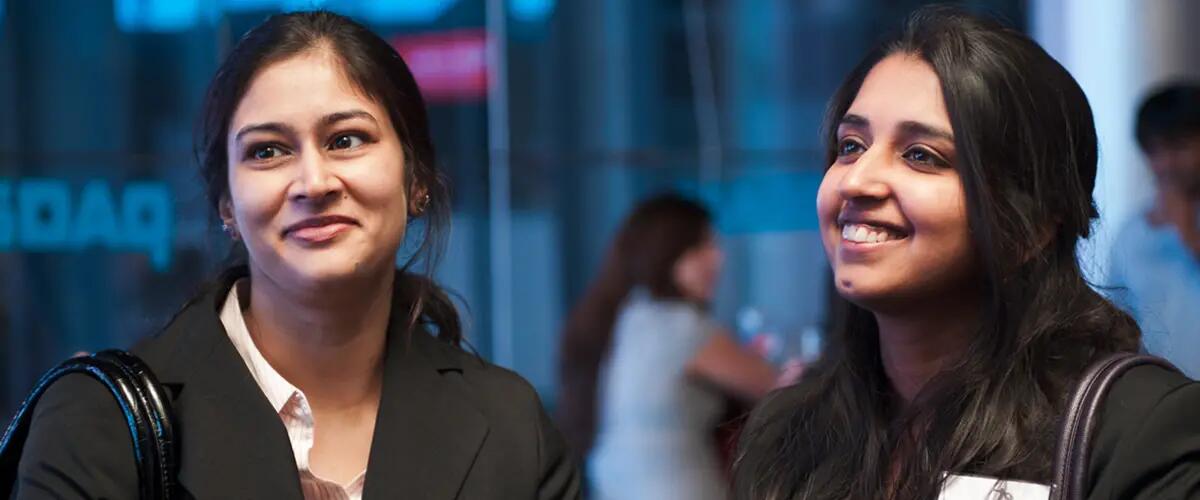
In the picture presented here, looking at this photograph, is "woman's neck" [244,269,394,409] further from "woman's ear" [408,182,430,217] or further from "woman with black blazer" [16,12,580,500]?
"woman's ear" [408,182,430,217]

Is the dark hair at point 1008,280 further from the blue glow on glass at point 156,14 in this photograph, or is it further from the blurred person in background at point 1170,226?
the blue glow on glass at point 156,14

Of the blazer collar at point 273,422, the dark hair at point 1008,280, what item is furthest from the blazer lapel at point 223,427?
the dark hair at point 1008,280

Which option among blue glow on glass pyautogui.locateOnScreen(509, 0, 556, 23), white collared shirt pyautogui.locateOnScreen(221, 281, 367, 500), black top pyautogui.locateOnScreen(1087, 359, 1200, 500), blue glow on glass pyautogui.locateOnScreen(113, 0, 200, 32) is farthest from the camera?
blue glow on glass pyautogui.locateOnScreen(509, 0, 556, 23)

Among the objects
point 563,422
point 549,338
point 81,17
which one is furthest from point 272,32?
point 549,338

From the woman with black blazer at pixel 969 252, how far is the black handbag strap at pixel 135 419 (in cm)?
88

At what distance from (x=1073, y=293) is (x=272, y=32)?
1.25m

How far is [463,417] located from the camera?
2.38m

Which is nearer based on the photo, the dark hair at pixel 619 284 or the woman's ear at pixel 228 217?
the woman's ear at pixel 228 217

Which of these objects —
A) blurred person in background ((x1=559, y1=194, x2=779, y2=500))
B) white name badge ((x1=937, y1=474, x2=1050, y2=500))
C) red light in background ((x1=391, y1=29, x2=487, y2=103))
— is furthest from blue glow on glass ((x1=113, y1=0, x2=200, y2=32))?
white name badge ((x1=937, y1=474, x2=1050, y2=500))

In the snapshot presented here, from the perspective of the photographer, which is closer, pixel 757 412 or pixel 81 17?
pixel 757 412

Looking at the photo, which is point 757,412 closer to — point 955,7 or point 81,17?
point 955,7

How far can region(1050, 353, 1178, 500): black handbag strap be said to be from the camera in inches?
71.2

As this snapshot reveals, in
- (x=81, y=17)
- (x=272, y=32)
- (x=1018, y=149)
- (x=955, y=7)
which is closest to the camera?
(x=1018, y=149)

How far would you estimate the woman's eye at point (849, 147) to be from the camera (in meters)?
2.15
